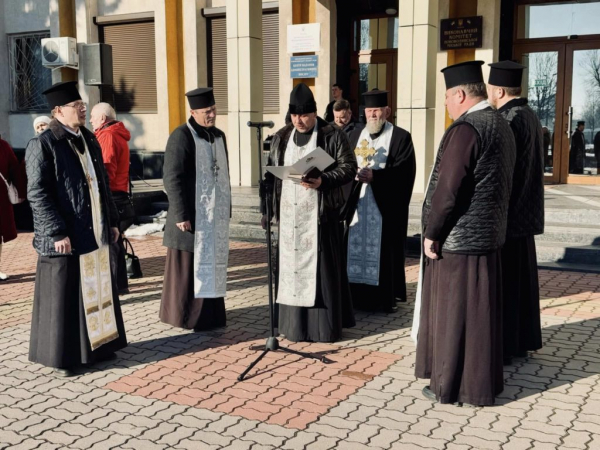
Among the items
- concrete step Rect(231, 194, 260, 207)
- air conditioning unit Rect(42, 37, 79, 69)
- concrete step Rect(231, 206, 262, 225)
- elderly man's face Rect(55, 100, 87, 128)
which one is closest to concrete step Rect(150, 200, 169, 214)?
concrete step Rect(231, 194, 260, 207)

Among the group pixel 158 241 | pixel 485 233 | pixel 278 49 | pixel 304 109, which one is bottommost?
pixel 158 241

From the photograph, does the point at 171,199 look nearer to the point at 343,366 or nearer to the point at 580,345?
the point at 343,366

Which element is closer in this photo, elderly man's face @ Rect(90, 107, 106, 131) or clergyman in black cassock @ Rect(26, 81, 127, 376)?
clergyman in black cassock @ Rect(26, 81, 127, 376)

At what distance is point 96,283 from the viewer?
199 inches

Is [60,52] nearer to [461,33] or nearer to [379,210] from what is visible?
[461,33]

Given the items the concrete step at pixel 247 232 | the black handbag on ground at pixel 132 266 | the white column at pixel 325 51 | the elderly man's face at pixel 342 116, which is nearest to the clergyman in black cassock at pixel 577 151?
the white column at pixel 325 51

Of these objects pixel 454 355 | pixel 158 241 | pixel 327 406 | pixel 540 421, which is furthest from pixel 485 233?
pixel 158 241

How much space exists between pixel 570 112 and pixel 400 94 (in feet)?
12.3

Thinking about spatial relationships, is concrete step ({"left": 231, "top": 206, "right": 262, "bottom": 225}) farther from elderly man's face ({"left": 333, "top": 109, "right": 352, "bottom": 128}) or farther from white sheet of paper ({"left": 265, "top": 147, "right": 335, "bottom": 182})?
white sheet of paper ({"left": 265, "top": 147, "right": 335, "bottom": 182})

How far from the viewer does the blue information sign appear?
13.8 metres

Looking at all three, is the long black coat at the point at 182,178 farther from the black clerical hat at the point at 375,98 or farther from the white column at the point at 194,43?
the white column at the point at 194,43

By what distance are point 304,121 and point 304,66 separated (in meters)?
8.69

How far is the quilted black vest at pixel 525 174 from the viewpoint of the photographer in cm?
484

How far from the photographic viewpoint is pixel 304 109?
5.40 metres
